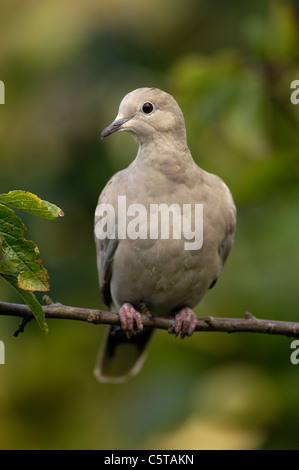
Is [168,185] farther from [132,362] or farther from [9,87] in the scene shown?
[9,87]

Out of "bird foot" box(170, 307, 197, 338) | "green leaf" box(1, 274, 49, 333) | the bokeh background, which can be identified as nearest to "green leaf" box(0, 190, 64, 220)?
"green leaf" box(1, 274, 49, 333)

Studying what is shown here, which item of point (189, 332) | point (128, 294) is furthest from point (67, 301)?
point (189, 332)

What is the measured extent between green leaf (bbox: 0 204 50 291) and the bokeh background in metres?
1.93

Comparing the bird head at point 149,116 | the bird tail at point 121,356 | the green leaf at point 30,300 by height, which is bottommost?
the green leaf at point 30,300

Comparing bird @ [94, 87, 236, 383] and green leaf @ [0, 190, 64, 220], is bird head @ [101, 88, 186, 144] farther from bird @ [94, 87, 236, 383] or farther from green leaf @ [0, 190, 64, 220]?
green leaf @ [0, 190, 64, 220]

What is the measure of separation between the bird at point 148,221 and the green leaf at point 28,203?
109 centimetres

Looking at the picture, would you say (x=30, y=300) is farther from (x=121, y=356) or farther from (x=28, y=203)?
(x=121, y=356)

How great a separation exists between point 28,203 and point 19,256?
202 mm

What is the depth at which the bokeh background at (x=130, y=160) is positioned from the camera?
4.61 m

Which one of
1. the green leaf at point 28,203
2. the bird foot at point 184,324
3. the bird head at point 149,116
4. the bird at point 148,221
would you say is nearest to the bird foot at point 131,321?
the bird at point 148,221

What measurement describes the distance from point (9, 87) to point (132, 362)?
2715 millimetres

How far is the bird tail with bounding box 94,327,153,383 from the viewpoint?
499 centimetres

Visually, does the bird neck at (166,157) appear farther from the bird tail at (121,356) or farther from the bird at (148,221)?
the bird tail at (121,356)

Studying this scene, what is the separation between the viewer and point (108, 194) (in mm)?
4191
